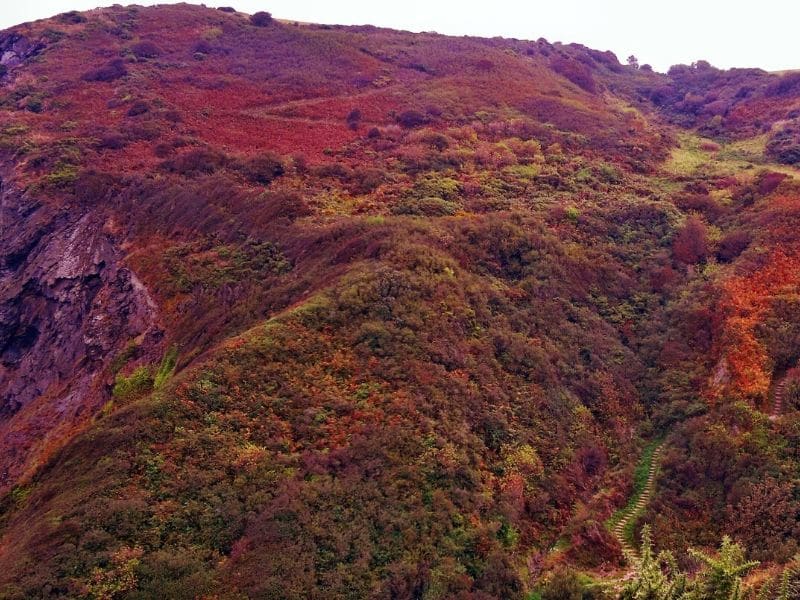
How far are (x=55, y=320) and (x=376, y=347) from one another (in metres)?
14.6

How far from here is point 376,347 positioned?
17.5 metres

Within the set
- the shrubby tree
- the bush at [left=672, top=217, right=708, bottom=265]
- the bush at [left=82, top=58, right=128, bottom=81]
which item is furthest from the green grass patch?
the bush at [left=82, top=58, right=128, bottom=81]

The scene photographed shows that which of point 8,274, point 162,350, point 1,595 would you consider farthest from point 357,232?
point 8,274

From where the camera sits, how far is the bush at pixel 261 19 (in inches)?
2088

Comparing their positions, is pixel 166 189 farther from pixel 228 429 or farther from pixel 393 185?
pixel 228 429

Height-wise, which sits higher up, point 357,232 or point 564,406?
point 357,232

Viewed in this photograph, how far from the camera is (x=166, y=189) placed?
27109mm

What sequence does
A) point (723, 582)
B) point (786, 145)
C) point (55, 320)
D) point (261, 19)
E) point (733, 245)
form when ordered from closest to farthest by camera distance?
point (723, 582)
point (55, 320)
point (733, 245)
point (786, 145)
point (261, 19)

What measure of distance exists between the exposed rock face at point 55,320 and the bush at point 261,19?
1203 inches

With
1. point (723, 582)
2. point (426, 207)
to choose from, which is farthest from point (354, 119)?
point (723, 582)

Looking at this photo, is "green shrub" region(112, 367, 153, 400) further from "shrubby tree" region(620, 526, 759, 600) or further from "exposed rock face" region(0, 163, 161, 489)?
"shrubby tree" region(620, 526, 759, 600)

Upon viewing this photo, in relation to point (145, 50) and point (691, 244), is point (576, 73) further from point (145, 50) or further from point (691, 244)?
point (145, 50)

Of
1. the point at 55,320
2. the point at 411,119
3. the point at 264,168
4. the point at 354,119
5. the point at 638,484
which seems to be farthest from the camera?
the point at 411,119

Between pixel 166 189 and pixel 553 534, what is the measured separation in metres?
21.1
